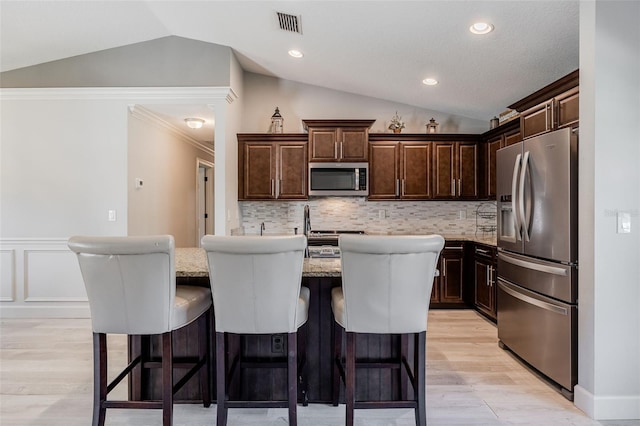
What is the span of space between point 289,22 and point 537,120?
88.4 inches

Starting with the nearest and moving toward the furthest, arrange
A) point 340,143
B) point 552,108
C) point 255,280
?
1. point 255,280
2. point 552,108
3. point 340,143

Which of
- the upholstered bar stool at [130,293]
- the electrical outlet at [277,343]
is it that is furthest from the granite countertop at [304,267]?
the electrical outlet at [277,343]

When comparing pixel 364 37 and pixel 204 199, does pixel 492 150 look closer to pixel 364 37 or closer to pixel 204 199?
pixel 364 37

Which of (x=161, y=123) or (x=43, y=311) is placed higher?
(x=161, y=123)

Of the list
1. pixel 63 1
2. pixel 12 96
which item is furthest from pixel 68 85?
pixel 63 1

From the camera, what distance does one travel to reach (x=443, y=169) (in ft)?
15.2

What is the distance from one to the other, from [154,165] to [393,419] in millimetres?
4058

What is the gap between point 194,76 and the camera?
13.2 feet

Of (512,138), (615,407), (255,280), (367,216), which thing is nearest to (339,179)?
(367,216)

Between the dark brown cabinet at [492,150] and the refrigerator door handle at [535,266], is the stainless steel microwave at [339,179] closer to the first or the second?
the dark brown cabinet at [492,150]

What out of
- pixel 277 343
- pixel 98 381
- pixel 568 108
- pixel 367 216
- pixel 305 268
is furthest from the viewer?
pixel 367 216

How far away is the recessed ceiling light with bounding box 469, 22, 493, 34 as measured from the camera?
2732 millimetres

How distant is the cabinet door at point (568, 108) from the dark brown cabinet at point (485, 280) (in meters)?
1.62

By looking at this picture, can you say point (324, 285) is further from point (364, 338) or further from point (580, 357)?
point (580, 357)
